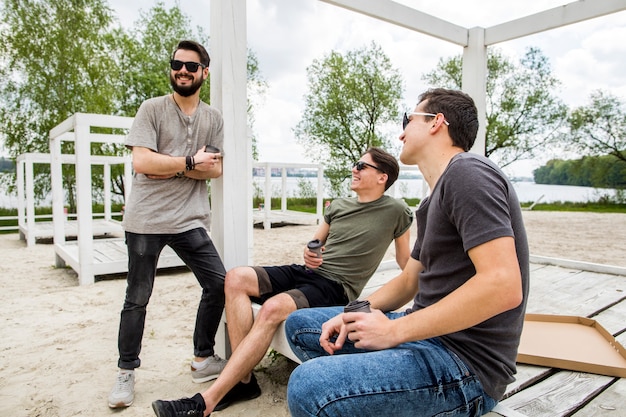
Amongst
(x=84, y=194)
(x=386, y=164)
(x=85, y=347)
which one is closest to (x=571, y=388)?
(x=386, y=164)

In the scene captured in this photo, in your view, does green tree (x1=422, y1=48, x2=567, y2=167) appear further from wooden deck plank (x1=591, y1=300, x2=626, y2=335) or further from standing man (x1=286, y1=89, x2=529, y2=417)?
standing man (x1=286, y1=89, x2=529, y2=417)

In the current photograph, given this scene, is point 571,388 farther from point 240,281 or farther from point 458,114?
point 240,281

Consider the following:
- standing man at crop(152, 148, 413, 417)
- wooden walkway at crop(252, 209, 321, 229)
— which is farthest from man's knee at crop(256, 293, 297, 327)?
wooden walkway at crop(252, 209, 321, 229)

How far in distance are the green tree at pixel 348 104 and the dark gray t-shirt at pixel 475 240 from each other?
55.5 feet

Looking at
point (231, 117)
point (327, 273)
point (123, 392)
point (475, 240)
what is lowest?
point (123, 392)

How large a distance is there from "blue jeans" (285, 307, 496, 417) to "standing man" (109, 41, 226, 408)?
1218 millimetres

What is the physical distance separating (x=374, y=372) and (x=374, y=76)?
61.4 feet

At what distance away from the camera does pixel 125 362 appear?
2.10 meters

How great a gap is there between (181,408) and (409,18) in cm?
285

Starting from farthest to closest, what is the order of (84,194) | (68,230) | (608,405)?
1. (68,230)
2. (84,194)
3. (608,405)

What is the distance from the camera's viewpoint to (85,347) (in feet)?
9.57

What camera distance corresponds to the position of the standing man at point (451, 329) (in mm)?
991

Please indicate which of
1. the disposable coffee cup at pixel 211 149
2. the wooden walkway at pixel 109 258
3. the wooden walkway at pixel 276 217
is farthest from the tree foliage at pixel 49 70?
the disposable coffee cup at pixel 211 149

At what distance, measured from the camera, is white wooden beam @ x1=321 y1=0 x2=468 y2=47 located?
8.93ft
